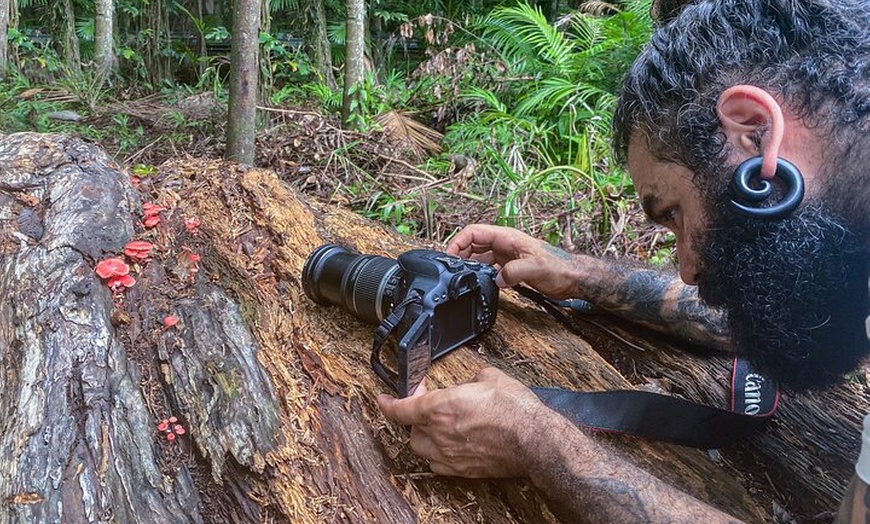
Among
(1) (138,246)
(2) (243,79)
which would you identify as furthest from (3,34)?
(1) (138,246)

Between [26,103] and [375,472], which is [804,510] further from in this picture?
[26,103]

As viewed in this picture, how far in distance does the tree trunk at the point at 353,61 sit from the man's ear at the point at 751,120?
3.87 m

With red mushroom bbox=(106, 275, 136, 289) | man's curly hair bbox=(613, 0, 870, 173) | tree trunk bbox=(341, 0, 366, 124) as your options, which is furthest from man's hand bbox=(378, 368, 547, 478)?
tree trunk bbox=(341, 0, 366, 124)

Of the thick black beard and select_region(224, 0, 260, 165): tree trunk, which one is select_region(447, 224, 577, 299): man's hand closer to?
the thick black beard

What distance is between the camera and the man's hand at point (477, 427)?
1436 millimetres

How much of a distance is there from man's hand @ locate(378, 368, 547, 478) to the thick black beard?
0.52m

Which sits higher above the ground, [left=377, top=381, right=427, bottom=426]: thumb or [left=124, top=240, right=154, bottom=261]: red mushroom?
[left=124, top=240, right=154, bottom=261]: red mushroom

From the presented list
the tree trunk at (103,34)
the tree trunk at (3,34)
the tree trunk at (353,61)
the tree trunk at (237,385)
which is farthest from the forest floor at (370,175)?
the tree trunk at (103,34)

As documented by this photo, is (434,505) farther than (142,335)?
No

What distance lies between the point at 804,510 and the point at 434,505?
98 centimetres

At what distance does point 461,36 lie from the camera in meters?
8.26

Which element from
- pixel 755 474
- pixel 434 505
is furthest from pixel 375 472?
pixel 755 474

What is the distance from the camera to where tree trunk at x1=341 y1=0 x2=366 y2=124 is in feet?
16.4

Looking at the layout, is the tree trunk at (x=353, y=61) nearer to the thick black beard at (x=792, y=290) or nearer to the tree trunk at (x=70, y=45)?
the tree trunk at (x=70, y=45)
